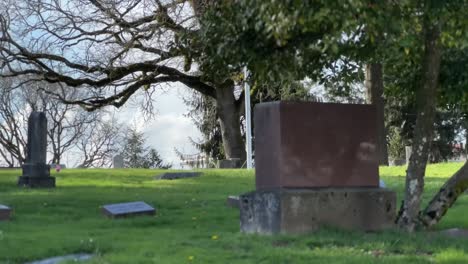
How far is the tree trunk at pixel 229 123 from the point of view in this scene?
32.6 m

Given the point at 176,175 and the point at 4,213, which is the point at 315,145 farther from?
the point at 176,175

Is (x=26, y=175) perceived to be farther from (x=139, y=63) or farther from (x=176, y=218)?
(x=139, y=63)

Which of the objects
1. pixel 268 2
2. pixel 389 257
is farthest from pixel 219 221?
pixel 268 2

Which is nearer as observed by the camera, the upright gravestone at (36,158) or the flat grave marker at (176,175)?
the upright gravestone at (36,158)

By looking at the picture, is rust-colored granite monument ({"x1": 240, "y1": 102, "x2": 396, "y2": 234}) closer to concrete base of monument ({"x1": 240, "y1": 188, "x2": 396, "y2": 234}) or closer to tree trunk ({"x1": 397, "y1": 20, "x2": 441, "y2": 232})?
concrete base of monument ({"x1": 240, "y1": 188, "x2": 396, "y2": 234})

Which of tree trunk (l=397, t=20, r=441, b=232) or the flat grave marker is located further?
the flat grave marker

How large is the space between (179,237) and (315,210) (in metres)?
1.74

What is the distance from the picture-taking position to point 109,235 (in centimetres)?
986

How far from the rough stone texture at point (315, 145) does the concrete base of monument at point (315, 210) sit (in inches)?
6.3

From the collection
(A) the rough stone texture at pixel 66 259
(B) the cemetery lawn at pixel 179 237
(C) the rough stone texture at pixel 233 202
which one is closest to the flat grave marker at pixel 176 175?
(B) the cemetery lawn at pixel 179 237

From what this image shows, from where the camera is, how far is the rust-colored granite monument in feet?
31.2

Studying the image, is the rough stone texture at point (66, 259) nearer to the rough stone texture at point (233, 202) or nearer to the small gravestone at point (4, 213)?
the small gravestone at point (4, 213)

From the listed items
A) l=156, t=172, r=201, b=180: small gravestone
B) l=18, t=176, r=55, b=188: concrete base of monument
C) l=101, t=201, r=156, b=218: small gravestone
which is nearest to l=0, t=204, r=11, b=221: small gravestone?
l=101, t=201, r=156, b=218: small gravestone

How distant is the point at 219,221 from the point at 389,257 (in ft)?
14.6
